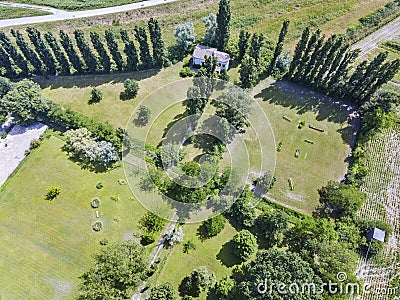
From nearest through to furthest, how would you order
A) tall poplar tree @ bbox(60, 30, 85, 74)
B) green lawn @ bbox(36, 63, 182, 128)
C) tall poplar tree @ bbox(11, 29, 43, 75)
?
tall poplar tree @ bbox(60, 30, 85, 74) < tall poplar tree @ bbox(11, 29, 43, 75) < green lawn @ bbox(36, 63, 182, 128)

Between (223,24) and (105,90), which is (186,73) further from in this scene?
(105,90)

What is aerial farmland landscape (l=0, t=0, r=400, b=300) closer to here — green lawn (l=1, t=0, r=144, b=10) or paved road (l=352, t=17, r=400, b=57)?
paved road (l=352, t=17, r=400, b=57)

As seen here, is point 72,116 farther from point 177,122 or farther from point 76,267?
point 76,267

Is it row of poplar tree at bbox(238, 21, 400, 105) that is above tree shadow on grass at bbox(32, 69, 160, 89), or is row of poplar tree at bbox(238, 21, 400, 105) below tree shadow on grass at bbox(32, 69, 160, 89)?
above

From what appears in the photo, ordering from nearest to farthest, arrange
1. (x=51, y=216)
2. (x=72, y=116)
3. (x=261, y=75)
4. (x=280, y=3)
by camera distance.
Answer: (x=51, y=216) < (x=72, y=116) < (x=261, y=75) < (x=280, y=3)

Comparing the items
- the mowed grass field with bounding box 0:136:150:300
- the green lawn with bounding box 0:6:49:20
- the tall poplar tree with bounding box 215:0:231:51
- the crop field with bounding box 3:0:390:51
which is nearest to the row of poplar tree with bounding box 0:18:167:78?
the crop field with bounding box 3:0:390:51

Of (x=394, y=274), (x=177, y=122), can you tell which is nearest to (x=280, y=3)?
(x=177, y=122)

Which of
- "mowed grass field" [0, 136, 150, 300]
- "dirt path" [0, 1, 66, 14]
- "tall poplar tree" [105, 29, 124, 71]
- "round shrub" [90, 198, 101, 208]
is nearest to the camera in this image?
"mowed grass field" [0, 136, 150, 300]
